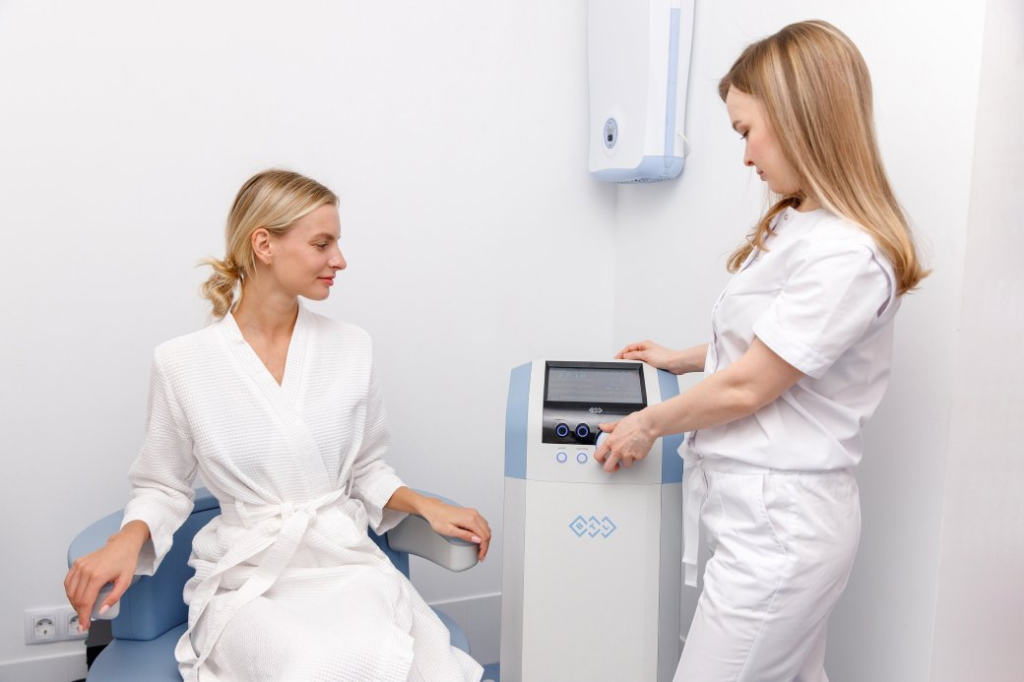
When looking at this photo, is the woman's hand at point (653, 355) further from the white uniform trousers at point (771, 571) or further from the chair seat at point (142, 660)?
the chair seat at point (142, 660)

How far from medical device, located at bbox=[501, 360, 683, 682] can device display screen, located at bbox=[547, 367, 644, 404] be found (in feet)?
0.04

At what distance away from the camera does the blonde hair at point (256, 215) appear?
1.54 metres

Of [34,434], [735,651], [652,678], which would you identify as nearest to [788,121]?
[735,651]

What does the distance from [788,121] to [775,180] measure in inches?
3.7

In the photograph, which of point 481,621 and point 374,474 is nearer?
point 374,474

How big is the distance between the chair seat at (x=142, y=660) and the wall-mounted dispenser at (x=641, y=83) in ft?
3.76

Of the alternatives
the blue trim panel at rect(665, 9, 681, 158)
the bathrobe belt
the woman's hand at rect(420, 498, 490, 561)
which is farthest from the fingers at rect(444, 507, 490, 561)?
the blue trim panel at rect(665, 9, 681, 158)

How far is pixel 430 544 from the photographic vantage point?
1.63 m

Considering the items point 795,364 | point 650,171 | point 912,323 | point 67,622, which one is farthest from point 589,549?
point 67,622

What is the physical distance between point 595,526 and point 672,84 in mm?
1092

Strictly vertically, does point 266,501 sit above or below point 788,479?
below

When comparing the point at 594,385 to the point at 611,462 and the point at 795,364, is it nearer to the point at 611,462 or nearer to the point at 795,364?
the point at 611,462

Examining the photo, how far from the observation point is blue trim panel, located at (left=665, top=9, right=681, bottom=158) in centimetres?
202

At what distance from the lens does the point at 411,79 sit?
84.7 inches
